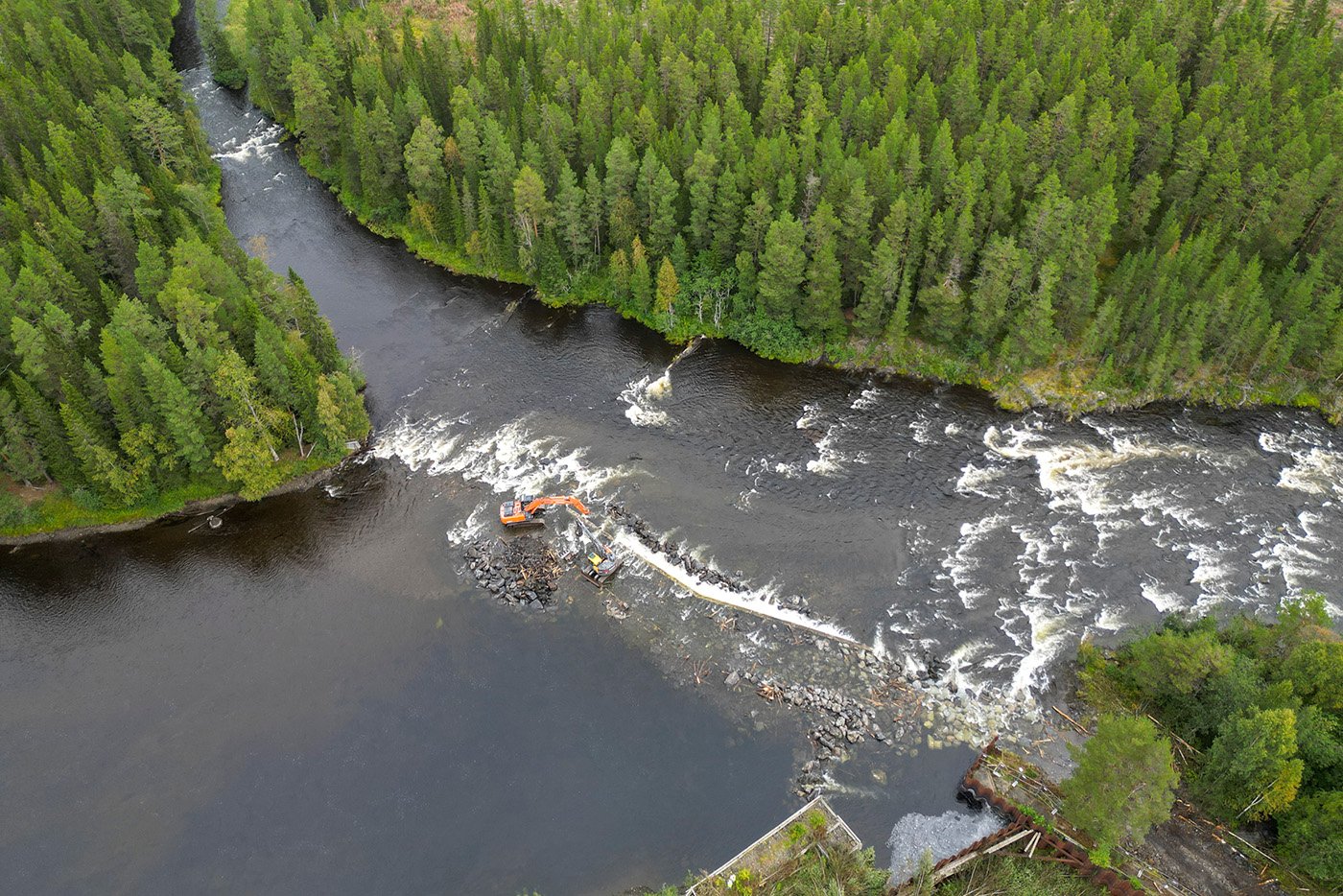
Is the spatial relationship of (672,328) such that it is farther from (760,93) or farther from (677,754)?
(677,754)

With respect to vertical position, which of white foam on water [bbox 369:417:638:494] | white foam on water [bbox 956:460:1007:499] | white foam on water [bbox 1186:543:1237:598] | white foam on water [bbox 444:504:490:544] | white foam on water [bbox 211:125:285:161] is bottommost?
white foam on water [bbox 444:504:490:544]

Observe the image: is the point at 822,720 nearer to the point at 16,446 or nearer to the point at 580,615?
the point at 580,615

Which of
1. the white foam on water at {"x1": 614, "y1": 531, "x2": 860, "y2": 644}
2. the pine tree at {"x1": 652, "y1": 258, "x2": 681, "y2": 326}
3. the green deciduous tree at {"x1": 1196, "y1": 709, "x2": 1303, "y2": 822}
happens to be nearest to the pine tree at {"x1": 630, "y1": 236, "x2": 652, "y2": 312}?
the pine tree at {"x1": 652, "y1": 258, "x2": 681, "y2": 326}

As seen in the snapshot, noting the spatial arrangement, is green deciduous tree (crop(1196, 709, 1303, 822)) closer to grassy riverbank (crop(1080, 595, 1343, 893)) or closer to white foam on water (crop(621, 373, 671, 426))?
grassy riverbank (crop(1080, 595, 1343, 893))

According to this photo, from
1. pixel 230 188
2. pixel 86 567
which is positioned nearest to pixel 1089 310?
pixel 86 567

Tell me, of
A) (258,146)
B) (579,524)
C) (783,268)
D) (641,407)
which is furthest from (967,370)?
(258,146)

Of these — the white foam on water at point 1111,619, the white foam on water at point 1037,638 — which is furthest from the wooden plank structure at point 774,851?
the white foam on water at point 1111,619
